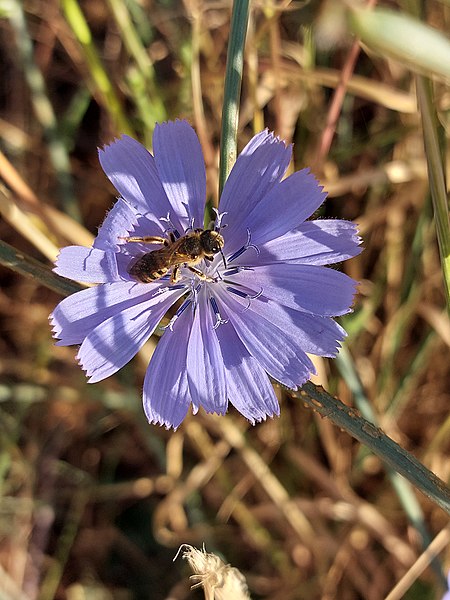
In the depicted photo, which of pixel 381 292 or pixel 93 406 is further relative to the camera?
pixel 93 406

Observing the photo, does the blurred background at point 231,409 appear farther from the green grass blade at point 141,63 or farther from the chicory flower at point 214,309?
the chicory flower at point 214,309

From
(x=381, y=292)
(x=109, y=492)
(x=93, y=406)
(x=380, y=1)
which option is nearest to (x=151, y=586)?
(x=109, y=492)

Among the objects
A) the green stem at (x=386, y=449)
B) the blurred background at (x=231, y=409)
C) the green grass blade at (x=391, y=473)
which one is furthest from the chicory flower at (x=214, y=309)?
the blurred background at (x=231, y=409)

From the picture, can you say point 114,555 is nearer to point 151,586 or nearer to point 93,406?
point 151,586

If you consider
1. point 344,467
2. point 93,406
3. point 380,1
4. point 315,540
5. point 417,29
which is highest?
point 380,1

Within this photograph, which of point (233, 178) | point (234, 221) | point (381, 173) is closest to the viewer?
point (233, 178)

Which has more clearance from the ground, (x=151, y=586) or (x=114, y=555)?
(x=114, y=555)

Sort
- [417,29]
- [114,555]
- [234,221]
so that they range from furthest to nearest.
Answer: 1. [114,555]
2. [234,221]
3. [417,29]
